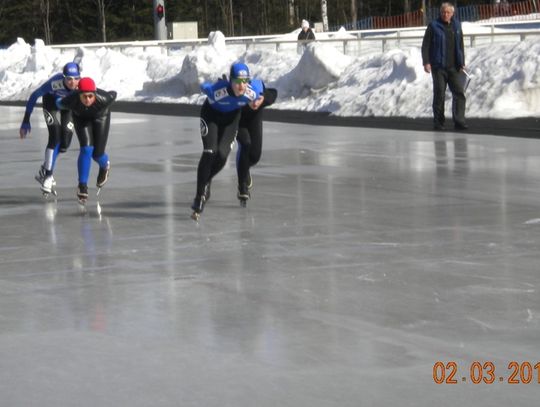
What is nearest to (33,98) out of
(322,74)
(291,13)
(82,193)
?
(82,193)

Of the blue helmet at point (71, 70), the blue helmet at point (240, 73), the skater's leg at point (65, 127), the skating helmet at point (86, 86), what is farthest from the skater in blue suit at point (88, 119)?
the blue helmet at point (240, 73)

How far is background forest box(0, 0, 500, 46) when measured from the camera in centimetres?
7531

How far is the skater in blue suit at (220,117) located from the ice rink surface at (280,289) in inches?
15.7

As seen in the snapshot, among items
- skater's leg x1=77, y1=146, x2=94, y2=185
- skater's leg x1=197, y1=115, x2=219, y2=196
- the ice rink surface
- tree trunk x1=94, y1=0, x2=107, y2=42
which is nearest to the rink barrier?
the ice rink surface

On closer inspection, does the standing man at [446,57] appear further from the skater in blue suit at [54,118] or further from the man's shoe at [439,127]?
the skater in blue suit at [54,118]

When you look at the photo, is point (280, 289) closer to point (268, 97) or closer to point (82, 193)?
point (268, 97)

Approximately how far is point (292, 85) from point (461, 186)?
48.9 ft

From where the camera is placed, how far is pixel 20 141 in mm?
20172

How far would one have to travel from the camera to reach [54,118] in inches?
519

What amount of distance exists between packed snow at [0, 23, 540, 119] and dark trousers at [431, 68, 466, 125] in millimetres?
1458

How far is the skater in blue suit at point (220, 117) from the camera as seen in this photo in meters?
10.9

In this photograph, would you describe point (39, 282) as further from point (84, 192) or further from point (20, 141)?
point (20, 141)

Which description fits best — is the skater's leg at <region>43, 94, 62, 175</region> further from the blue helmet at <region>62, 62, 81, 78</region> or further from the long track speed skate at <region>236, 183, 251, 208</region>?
the long track speed skate at <region>236, 183, 251, 208</region>
